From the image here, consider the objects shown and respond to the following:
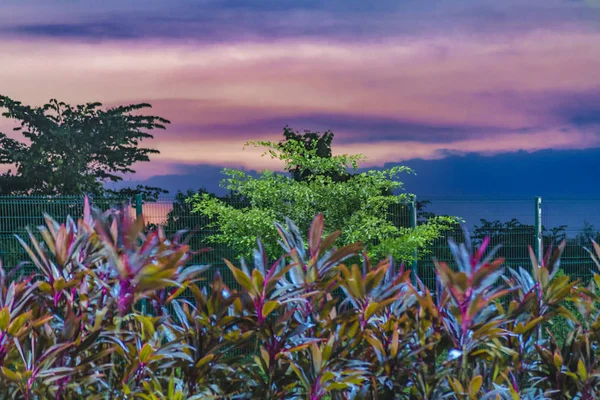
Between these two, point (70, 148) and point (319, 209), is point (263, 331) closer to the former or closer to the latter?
point (319, 209)

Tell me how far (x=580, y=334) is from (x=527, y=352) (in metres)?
0.19

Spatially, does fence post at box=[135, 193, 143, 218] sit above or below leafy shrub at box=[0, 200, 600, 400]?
above

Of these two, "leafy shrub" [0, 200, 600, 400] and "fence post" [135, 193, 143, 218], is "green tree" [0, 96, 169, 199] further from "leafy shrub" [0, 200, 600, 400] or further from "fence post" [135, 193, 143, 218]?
"leafy shrub" [0, 200, 600, 400]

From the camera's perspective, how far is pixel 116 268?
1.71 metres

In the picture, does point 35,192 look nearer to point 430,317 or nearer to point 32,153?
point 32,153

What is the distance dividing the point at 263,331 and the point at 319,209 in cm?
778

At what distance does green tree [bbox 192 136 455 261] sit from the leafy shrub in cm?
691

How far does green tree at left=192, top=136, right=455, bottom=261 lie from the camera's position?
30.0 ft

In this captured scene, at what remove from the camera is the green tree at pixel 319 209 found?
9133 millimetres

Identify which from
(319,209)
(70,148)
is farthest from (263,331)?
(70,148)

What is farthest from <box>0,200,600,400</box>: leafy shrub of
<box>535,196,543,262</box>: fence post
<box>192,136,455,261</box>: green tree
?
<box>535,196,543,262</box>: fence post

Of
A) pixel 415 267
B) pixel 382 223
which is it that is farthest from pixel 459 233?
pixel 382 223

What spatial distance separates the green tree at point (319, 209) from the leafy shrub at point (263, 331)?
6913 mm

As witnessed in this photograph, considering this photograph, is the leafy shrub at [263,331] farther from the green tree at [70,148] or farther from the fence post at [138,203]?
the green tree at [70,148]
